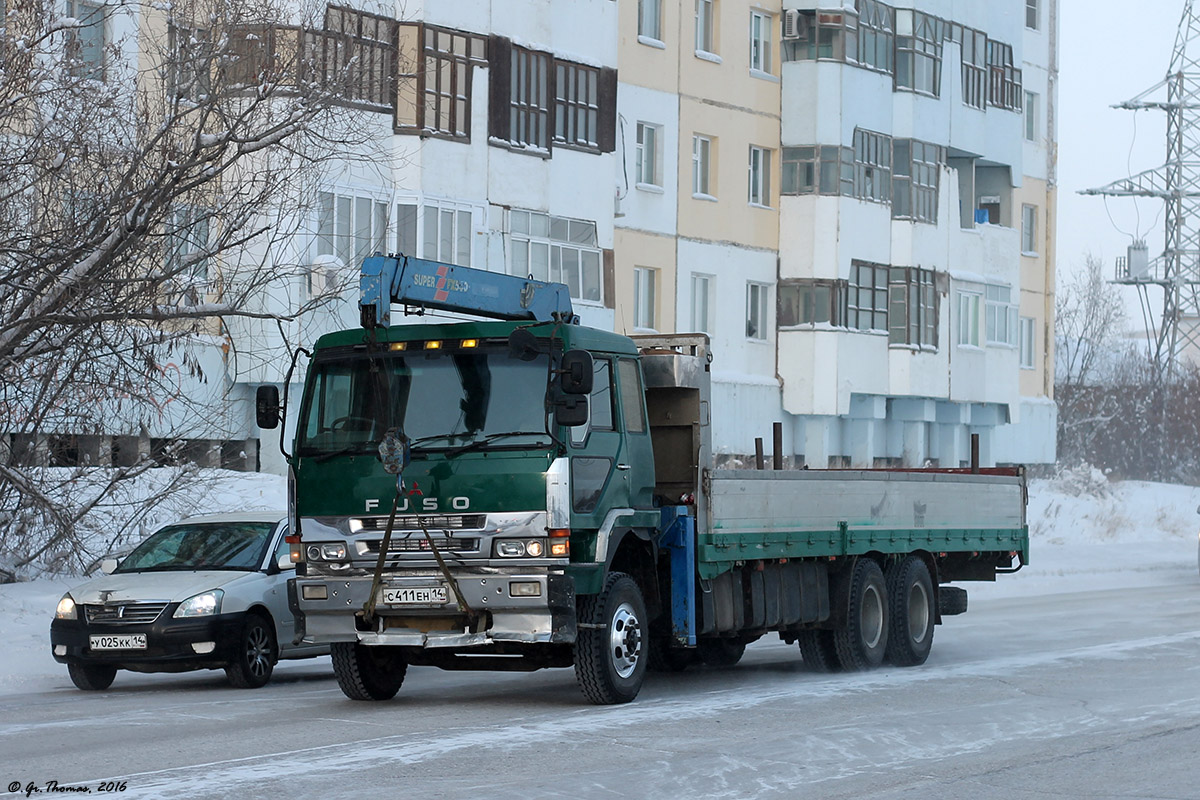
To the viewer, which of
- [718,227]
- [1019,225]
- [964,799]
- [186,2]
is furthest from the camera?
[1019,225]

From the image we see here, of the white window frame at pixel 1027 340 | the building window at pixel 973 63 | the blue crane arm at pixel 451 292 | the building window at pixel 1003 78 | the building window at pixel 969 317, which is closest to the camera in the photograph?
the blue crane arm at pixel 451 292

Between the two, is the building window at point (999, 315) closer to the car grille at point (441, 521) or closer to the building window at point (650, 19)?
the building window at point (650, 19)

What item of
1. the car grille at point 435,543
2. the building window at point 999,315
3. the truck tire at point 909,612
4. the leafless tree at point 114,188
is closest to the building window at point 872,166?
the building window at point 999,315

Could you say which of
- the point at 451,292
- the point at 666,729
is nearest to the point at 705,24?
the point at 451,292

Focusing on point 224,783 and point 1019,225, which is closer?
point 224,783

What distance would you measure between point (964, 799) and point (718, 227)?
33206 millimetres

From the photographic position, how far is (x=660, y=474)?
563 inches

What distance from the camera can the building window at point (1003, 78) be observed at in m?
48.8

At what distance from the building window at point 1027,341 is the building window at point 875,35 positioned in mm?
12063

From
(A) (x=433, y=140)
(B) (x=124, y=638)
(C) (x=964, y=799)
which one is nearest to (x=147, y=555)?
(B) (x=124, y=638)

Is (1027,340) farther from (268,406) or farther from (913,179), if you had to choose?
(268,406)

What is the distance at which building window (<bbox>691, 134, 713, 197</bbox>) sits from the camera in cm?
4159

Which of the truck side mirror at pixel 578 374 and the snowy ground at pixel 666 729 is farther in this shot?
the truck side mirror at pixel 578 374

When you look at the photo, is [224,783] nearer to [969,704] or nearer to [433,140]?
[969,704]
